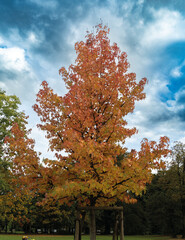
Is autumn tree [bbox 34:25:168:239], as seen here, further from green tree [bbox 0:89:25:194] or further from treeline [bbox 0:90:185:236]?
green tree [bbox 0:89:25:194]

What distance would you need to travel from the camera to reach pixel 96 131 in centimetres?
909

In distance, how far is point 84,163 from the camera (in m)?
7.58

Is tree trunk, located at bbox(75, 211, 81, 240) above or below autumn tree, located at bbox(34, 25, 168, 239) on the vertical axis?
below

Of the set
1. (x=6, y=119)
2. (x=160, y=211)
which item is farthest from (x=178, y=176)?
(x=6, y=119)

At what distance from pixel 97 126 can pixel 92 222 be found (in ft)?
12.0

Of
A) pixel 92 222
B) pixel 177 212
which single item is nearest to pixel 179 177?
pixel 177 212

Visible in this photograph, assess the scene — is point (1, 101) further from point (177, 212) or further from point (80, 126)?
point (177, 212)

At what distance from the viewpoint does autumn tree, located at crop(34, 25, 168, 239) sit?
295 inches

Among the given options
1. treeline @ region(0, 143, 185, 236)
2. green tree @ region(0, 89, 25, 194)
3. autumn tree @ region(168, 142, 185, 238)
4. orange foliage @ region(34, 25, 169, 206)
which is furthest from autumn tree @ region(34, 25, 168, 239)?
autumn tree @ region(168, 142, 185, 238)

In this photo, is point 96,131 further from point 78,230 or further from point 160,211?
point 160,211

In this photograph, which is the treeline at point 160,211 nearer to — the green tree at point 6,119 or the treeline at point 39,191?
the treeline at point 39,191

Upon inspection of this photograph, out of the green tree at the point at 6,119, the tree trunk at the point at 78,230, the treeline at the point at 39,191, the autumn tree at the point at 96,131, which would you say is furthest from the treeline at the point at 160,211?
the autumn tree at the point at 96,131

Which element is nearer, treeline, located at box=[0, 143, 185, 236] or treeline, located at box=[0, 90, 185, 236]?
treeline, located at box=[0, 90, 185, 236]

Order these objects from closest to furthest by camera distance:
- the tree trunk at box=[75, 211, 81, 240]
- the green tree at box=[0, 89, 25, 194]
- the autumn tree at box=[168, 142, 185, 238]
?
the tree trunk at box=[75, 211, 81, 240] < the green tree at box=[0, 89, 25, 194] < the autumn tree at box=[168, 142, 185, 238]
